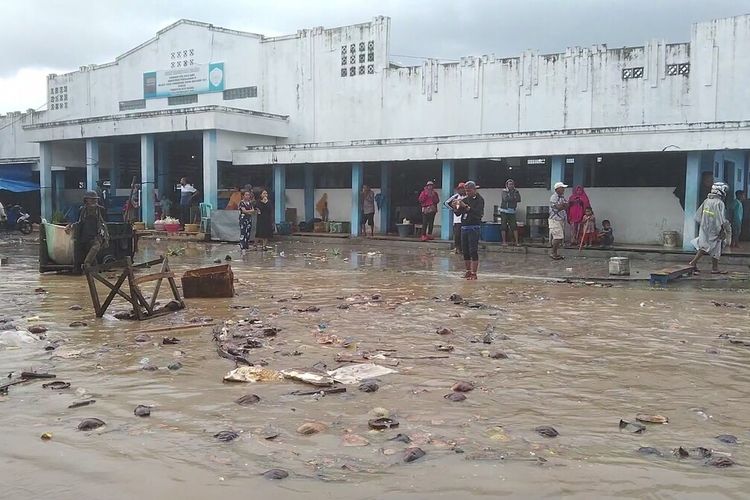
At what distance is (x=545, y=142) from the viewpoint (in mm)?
18516

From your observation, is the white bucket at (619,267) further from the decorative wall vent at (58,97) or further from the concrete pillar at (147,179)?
the decorative wall vent at (58,97)

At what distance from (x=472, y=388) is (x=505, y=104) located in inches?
759

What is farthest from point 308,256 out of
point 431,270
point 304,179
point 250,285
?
point 304,179

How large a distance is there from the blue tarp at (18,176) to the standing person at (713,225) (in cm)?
2736

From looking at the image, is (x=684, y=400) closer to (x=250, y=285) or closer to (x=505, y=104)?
(x=250, y=285)

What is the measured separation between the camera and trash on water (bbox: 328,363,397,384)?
538 cm

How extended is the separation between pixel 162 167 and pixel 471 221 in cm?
2006

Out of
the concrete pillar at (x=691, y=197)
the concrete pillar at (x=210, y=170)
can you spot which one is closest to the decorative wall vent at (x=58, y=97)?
the concrete pillar at (x=210, y=170)

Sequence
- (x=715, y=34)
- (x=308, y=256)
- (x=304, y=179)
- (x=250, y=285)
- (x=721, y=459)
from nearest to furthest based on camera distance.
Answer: (x=721, y=459), (x=250, y=285), (x=308, y=256), (x=715, y=34), (x=304, y=179)

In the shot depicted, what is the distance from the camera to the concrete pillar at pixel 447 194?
66.9 feet

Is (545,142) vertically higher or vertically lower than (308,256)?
higher

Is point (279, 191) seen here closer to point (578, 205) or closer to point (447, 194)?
point (447, 194)

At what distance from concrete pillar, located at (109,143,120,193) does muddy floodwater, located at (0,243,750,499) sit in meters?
22.0

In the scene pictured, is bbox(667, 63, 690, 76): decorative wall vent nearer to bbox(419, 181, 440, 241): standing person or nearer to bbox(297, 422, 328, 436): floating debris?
bbox(419, 181, 440, 241): standing person
